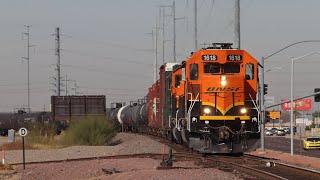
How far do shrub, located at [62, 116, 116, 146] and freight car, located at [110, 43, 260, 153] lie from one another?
23.6 metres

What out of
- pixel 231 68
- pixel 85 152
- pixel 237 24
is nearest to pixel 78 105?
pixel 85 152

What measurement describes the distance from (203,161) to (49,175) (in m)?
6.70

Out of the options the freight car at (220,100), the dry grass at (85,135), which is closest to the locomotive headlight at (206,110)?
the freight car at (220,100)

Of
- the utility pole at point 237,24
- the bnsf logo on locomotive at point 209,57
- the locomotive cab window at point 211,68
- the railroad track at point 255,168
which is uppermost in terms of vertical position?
the utility pole at point 237,24

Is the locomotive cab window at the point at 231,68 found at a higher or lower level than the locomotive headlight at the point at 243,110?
higher

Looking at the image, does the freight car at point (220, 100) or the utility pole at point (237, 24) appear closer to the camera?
the freight car at point (220, 100)

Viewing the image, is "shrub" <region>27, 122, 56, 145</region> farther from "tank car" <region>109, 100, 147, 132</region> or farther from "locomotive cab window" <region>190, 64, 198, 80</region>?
"locomotive cab window" <region>190, 64, 198, 80</region>

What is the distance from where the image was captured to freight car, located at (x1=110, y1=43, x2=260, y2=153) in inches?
1015

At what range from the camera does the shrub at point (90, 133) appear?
5050cm

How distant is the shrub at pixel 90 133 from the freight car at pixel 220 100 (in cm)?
2358

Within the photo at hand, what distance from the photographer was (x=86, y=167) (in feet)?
88.8

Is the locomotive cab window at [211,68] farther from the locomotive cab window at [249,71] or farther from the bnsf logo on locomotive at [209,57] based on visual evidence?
the locomotive cab window at [249,71]

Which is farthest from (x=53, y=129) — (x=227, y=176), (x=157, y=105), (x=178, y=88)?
(x=227, y=176)

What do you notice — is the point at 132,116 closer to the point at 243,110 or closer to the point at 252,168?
the point at 243,110
